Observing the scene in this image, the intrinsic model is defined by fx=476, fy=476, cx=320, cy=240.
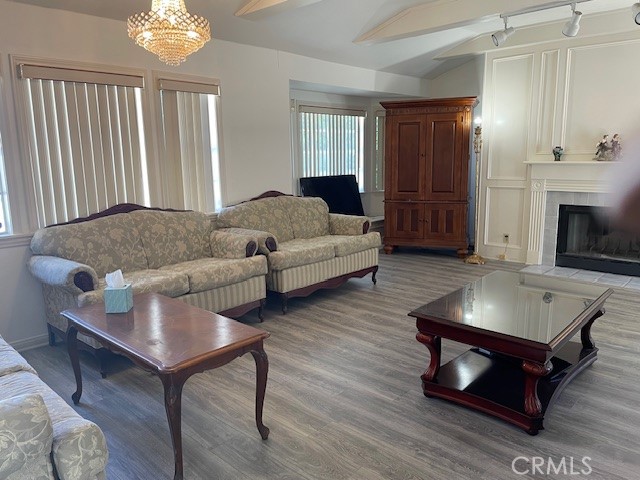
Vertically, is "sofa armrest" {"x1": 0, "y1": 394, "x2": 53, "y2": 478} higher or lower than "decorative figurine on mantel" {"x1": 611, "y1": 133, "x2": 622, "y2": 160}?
lower

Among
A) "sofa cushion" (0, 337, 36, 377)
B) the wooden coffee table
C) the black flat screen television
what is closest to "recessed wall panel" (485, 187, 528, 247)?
the black flat screen television

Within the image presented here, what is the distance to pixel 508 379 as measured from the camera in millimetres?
2713

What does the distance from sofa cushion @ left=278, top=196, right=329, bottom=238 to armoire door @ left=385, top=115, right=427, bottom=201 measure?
143cm

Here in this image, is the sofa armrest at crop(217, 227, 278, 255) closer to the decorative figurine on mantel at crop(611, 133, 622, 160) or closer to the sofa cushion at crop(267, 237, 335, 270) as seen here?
the sofa cushion at crop(267, 237, 335, 270)

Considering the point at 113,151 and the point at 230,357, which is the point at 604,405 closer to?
the point at 230,357

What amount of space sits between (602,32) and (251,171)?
13.2 ft

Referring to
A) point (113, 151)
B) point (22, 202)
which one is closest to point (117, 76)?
point (113, 151)

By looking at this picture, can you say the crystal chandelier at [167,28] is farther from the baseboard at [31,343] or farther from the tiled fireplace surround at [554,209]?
the tiled fireplace surround at [554,209]

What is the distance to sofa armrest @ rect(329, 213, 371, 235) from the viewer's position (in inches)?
200

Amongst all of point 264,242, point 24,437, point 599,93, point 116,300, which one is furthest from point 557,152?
point 24,437

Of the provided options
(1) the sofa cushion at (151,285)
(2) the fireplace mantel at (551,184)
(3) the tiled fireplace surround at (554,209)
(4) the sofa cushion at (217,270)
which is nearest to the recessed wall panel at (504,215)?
(2) the fireplace mantel at (551,184)

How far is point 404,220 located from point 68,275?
14.5 ft

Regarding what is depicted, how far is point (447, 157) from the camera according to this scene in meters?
6.07

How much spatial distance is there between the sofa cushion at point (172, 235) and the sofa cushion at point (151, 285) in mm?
356
